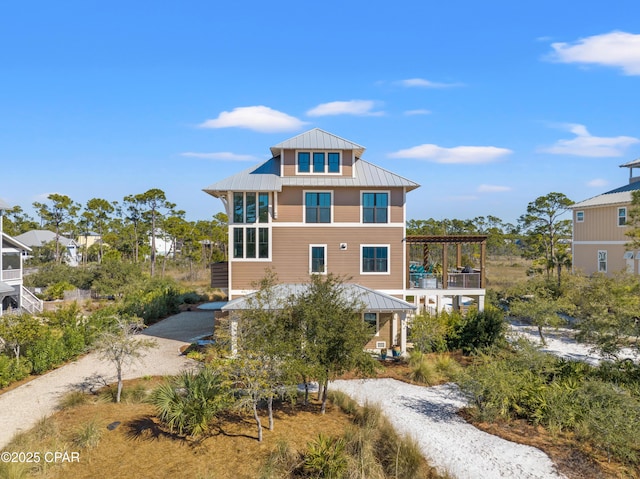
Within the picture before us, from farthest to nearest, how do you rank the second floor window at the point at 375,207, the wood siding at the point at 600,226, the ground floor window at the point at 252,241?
the wood siding at the point at 600,226, the second floor window at the point at 375,207, the ground floor window at the point at 252,241

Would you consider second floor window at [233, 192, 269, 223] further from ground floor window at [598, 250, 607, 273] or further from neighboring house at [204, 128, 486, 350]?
ground floor window at [598, 250, 607, 273]

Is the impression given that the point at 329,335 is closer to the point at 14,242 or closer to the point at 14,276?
the point at 14,276

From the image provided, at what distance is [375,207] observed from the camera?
20.0m

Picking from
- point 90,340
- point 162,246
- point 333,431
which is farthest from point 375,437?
point 162,246

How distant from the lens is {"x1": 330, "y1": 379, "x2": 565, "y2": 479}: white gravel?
9.08 m

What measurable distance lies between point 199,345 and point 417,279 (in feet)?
35.7

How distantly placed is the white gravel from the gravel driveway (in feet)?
24.4

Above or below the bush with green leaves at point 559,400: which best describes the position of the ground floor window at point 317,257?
above

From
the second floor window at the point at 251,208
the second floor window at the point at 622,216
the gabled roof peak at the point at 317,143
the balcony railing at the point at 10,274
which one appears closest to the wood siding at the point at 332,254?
the second floor window at the point at 251,208

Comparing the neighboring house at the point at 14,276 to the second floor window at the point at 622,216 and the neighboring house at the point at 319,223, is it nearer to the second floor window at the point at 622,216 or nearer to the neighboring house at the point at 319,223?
the neighboring house at the point at 319,223

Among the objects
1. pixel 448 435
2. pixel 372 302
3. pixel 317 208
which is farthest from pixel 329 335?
pixel 317 208

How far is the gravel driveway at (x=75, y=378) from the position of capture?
11891 mm

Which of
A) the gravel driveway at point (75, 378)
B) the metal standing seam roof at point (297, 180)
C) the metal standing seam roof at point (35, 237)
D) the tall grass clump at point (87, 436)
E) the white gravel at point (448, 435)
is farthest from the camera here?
the metal standing seam roof at point (35, 237)

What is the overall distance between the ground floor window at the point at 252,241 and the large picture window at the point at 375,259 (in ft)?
15.3
